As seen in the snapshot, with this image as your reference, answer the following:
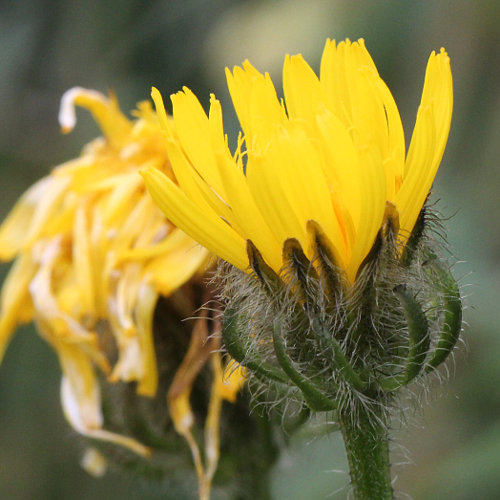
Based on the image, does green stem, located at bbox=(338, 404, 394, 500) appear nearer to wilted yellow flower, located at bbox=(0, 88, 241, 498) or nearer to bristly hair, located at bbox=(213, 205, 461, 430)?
bristly hair, located at bbox=(213, 205, 461, 430)

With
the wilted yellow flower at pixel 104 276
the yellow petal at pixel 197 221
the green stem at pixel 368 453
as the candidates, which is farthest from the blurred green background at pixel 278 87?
Answer: the yellow petal at pixel 197 221

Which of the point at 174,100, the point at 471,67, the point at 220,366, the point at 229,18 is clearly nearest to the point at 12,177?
the point at 229,18

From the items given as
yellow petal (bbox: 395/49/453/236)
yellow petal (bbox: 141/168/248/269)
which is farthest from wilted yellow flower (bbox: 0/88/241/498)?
yellow petal (bbox: 395/49/453/236)

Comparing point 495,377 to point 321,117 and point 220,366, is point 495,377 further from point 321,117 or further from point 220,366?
point 321,117

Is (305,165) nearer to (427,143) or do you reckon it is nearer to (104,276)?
(427,143)

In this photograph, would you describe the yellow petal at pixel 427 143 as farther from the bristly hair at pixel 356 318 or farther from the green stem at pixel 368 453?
the green stem at pixel 368 453

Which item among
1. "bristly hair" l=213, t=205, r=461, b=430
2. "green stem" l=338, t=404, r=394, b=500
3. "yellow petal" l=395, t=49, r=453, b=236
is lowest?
"green stem" l=338, t=404, r=394, b=500

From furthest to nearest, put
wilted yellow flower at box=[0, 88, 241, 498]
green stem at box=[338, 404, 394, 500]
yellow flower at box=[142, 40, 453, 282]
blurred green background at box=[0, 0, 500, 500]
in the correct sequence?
blurred green background at box=[0, 0, 500, 500] → wilted yellow flower at box=[0, 88, 241, 498] → green stem at box=[338, 404, 394, 500] → yellow flower at box=[142, 40, 453, 282]
